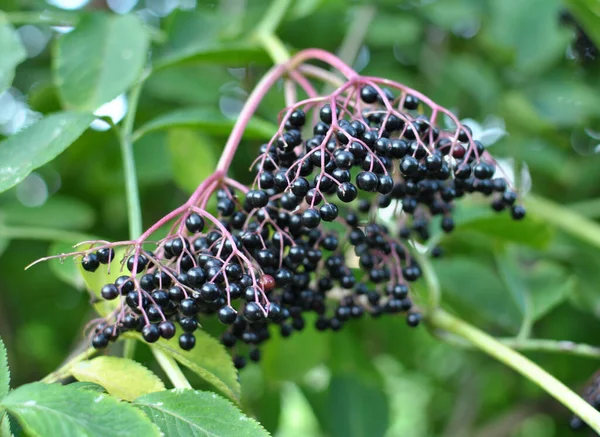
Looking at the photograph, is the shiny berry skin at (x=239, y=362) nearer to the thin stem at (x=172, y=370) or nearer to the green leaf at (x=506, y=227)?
the thin stem at (x=172, y=370)

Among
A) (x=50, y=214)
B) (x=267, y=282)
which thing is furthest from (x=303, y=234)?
(x=50, y=214)

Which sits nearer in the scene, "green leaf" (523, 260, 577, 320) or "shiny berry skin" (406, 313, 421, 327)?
"shiny berry skin" (406, 313, 421, 327)

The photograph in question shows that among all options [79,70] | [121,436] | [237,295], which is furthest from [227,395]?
[79,70]

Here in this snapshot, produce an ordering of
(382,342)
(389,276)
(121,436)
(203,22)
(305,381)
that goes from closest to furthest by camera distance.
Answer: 1. (121,436)
2. (389,276)
3. (203,22)
4. (305,381)
5. (382,342)

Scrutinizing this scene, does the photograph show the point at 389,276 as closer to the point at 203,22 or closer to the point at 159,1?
the point at 203,22

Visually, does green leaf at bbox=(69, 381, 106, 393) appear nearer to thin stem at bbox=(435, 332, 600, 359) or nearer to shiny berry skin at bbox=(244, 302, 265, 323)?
shiny berry skin at bbox=(244, 302, 265, 323)

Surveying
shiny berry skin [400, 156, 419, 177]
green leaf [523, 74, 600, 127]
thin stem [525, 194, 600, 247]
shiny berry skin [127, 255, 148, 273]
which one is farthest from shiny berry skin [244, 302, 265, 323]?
green leaf [523, 74, 600, 127]

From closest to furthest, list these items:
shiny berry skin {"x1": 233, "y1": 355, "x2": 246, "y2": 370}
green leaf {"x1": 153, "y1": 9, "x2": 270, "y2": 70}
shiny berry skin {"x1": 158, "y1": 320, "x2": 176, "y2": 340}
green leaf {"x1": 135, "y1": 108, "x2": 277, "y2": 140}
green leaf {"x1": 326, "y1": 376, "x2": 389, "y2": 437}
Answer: shiny berry skin {"x1": 158, "y1": 320, "x2": 176, "y2": 340}
shiny berry skin {"x1": 233, "y1": 355, "x2": 246, "y2": 370}
green leaf {"x1": 135, "y1": 108, "x2": 277, "y2": 140}
green leaf {"x1": 153, "y1": 9, "x2": 270, "y2": 70}
green leaf {"x1": 326, "y1": 376, "x2": 389, "y2": 437}
